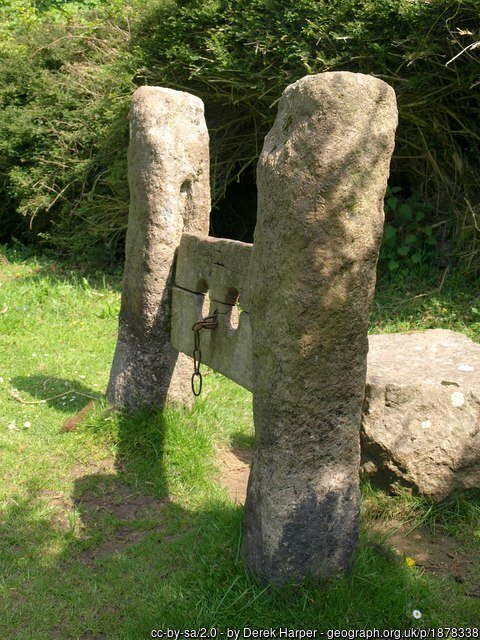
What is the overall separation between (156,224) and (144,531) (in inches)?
82.8

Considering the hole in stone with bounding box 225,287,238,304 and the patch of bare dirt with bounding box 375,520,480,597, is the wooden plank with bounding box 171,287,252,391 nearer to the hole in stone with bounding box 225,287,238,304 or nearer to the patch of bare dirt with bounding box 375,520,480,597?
the hole in stone with bounding box 225,287,238,304

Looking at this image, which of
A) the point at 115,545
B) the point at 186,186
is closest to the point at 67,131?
the point at 186,186

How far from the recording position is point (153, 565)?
420 centimetres

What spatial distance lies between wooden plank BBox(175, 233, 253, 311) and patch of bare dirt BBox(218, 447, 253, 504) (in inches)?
50.5

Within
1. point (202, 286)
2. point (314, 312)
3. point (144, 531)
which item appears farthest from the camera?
point (202, 286)

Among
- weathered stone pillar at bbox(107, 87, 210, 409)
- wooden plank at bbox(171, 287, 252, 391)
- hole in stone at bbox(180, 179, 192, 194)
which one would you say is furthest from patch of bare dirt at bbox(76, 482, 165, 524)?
hole in stone at bbox(180, 179, 192, 194)

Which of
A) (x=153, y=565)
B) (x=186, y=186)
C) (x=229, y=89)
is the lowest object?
(x=153, y=565)

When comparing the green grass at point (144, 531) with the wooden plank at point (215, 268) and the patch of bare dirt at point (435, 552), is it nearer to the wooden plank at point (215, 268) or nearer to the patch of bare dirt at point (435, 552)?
the patch of bare dirt at point (435, 552)

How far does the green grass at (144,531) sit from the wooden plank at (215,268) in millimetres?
1076

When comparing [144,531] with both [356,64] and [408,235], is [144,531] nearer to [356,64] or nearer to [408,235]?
[356,64]

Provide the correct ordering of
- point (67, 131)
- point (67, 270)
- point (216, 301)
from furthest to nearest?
point (67, 270) → point (67, 131) → point (216, 301)

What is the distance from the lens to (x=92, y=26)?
11438mm

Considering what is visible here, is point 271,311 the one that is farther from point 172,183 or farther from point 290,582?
point 172,183

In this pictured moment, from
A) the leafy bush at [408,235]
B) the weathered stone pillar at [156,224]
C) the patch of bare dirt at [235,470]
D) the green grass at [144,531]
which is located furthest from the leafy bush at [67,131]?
the patch of bare dirt at [235,470]
